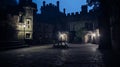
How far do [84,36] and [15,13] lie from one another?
957 inches

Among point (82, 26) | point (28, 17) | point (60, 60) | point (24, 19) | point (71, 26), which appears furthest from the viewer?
point (71, 26)

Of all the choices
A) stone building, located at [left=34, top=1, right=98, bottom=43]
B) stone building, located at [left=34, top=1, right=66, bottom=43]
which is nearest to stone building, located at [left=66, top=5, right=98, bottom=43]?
stone building, located at [left=34, top=1, right=98, bottom=43]

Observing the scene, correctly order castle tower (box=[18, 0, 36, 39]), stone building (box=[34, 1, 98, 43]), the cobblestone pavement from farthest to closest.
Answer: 1. stone building (box=[34, 1, 98, 43])
2. castle tower (box=[18, 0, 36, 39])
3. the cobblestone pavement

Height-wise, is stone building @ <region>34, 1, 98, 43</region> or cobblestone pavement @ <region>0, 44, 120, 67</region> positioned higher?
stone building @ <region>34, 1, 98, 43</region>

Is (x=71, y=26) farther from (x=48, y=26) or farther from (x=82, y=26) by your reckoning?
(x=48, y=26)

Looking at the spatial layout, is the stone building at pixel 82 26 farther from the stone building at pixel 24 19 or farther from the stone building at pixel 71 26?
the stone building at pixel 24 19

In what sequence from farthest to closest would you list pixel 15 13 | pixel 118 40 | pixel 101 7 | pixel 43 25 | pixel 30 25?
pixel 43 25 < pixel 30 25 < pixel 15 13 < pixel 101 7 < pixel 118 40

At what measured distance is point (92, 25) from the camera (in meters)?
50.4

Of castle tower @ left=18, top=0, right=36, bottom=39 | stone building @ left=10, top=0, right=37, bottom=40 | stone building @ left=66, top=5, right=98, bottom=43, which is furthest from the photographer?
stone building @ left=66, top=5, right=98, bottom=43

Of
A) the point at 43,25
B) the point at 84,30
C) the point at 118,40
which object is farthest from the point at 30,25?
the point at 118,40

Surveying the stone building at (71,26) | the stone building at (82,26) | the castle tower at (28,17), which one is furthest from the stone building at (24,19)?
the stone building at (82,26)

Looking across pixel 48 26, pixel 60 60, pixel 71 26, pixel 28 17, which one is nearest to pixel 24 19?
pixel 28 17

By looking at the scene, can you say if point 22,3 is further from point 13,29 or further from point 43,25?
point 43,25

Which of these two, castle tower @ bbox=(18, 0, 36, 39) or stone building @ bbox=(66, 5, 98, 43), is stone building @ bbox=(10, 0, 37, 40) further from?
stone building @ bbox=(66, 5, 98, 43)
